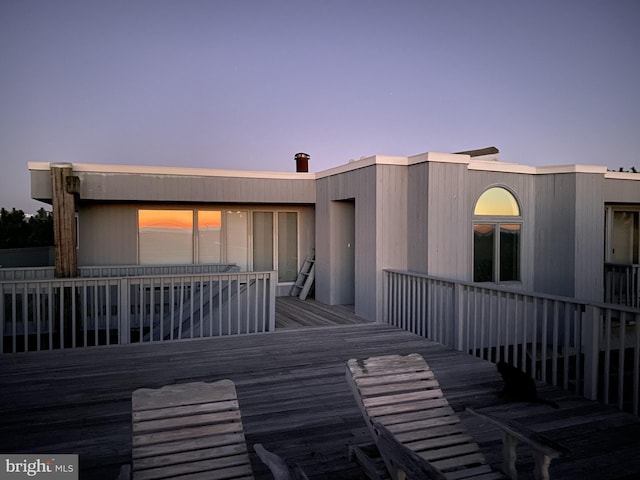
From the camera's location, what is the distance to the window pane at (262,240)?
1068cm

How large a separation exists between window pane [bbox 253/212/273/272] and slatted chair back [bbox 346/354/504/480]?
311 inches

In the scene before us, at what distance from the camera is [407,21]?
34.7 feet

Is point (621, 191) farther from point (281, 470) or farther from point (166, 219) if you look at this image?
point (281, 470)

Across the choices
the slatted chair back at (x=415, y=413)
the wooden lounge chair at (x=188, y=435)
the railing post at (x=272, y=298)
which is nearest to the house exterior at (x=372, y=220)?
the railing post at (x=272, y=298)

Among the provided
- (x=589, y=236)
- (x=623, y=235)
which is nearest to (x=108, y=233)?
(x=589, y=236)

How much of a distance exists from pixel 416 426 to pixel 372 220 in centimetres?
494

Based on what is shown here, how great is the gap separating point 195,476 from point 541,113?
44.9ft

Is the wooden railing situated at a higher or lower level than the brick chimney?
lower

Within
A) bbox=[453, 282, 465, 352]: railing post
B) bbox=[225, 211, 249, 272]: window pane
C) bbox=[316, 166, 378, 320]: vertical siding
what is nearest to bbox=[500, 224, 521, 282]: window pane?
bbox=[316, 166, 378, 320]: vertical siding

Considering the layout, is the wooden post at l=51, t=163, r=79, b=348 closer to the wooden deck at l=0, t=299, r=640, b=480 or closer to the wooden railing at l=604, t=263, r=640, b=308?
the wooden deck at l=0, t=299, r=640, b=480

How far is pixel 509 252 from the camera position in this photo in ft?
26.0

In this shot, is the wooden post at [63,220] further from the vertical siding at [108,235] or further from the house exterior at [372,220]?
the vertical siding at [108,235]

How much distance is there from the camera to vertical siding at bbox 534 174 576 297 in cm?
783

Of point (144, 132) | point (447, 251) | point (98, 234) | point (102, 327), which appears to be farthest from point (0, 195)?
point (447, 251)
